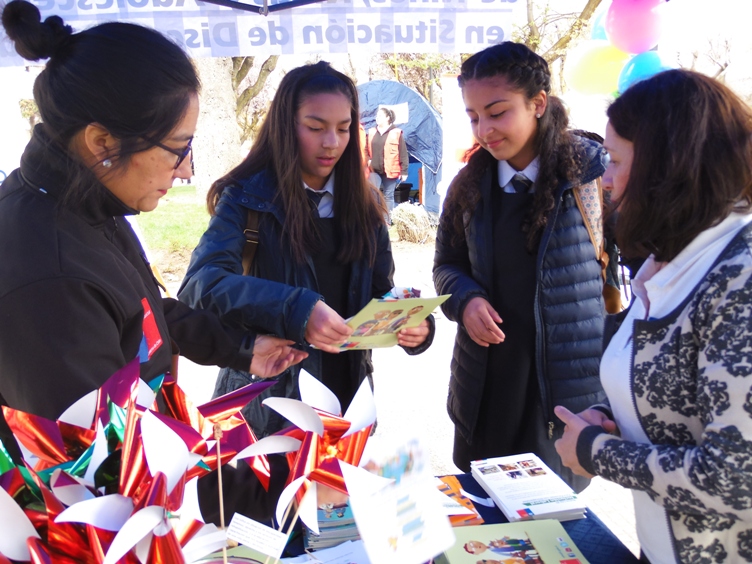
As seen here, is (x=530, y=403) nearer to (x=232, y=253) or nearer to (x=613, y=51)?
(x=232, y=253)

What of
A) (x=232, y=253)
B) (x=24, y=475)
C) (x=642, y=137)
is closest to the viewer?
(x=24, y=475)

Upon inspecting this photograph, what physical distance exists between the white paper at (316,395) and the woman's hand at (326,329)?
65 centimetres

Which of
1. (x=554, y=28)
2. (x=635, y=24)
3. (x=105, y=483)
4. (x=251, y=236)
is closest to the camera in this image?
(x=105, y=483)

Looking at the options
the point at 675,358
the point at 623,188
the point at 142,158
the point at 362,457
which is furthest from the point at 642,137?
the point at 142,158

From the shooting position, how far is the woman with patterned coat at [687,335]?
1004 millimetres

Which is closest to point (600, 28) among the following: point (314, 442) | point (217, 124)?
point (314, 442)

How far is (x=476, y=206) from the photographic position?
2061mm

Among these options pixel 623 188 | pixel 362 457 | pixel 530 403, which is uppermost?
pixel 623 188

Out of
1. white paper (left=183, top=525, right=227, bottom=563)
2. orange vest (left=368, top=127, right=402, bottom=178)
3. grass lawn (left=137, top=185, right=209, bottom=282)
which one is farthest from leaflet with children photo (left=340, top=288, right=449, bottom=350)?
orange vest (left=368, top=127, right=402, bottom=178)

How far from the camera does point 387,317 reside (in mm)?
1610

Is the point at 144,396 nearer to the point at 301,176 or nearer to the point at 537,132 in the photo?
the point at 301,176

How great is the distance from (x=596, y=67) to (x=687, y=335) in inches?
135

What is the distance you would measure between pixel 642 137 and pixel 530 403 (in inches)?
43.7

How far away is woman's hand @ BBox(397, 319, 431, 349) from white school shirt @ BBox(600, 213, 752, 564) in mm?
721
